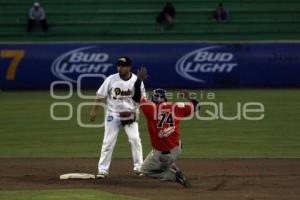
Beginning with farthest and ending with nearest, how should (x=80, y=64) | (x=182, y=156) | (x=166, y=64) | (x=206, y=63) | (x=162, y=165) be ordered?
(x=166, y=64), (x=80, y=64), (x=206, y=63), (x=182, y=156), (x=162, y=165)

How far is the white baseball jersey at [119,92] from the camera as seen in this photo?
1437cm

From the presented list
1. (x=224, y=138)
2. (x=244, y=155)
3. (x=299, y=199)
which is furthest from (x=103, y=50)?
(x=299, y=199)

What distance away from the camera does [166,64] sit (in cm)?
3128

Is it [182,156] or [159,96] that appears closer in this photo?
[159,96]

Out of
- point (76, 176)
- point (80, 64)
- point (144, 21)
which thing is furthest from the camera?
point (144, 21)

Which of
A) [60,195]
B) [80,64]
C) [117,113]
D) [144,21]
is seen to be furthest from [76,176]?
[144,21]

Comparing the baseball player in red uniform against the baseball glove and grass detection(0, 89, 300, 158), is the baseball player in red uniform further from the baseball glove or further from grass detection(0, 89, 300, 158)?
grass detection(0, 89, 300, 158)

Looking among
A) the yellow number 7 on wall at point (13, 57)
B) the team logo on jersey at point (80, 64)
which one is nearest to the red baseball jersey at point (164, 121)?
the team logo on jersey at point (80, 64)

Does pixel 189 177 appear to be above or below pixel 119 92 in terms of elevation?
below

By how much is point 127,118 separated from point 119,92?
1.52 feet

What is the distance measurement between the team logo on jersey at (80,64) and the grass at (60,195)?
1855 centimetres

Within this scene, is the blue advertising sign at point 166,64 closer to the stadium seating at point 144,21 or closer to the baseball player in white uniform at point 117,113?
the stadium seating at point 144,21

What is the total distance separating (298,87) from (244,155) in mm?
14237

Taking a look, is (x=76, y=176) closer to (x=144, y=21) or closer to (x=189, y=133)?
(x=189, y=133)
